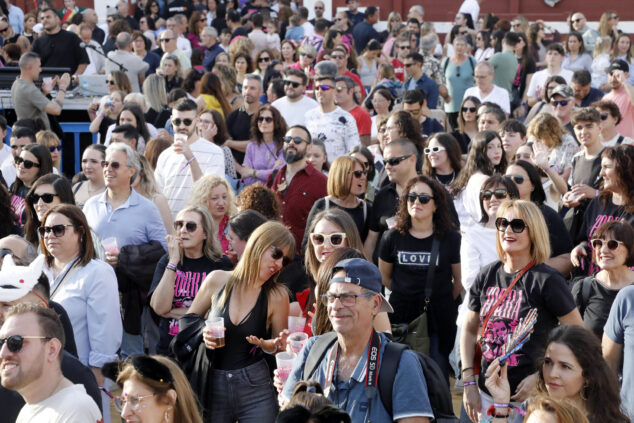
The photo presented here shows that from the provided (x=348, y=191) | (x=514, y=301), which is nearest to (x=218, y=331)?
(x=514, y=301)

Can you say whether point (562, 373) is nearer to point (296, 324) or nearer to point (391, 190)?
point (296, 324)

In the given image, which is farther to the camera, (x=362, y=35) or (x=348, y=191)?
(x=362, y=35)

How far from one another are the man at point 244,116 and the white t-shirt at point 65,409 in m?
6.31

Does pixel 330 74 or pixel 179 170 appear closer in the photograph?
pixel 179 170

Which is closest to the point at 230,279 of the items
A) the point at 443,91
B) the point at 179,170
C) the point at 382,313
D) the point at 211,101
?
the point at 382,313

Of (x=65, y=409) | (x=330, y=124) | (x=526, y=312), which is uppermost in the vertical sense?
(x=330, y=124)

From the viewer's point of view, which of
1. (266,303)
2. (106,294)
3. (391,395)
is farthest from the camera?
(106,294)

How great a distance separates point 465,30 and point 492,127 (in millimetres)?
8893

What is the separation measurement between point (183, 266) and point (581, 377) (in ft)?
9.24

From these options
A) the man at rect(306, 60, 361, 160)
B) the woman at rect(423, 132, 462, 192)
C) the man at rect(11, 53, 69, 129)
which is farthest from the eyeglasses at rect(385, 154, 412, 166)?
the man at rect(11, 53, 69, 129)

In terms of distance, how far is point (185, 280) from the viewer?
20.1ft

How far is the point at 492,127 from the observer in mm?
9422

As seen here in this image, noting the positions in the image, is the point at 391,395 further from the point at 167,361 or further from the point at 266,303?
the point at 266,303

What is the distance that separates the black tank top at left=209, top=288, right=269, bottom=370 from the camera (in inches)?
198
